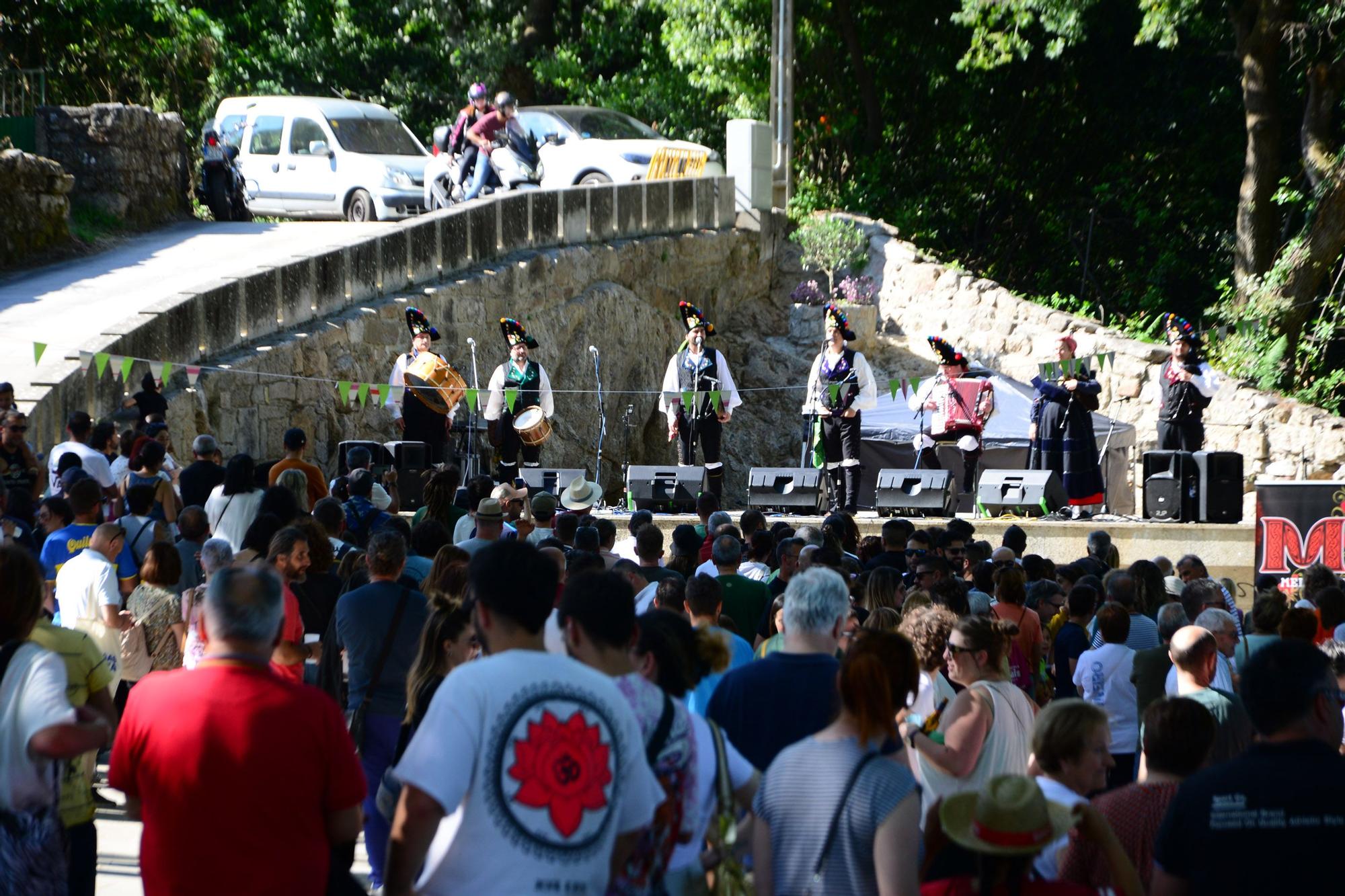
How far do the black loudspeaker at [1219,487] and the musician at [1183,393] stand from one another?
67 cm

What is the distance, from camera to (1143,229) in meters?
26.4

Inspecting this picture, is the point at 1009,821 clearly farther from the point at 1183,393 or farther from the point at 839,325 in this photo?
the point at 1183,393

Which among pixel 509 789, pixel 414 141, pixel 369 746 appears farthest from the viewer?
pixel 414 141

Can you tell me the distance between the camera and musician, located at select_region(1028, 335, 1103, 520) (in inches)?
623

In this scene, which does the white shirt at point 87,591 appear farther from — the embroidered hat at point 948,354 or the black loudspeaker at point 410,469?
the embroidered hat at point 948,354

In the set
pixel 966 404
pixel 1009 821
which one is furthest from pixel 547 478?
pixel 1009 821

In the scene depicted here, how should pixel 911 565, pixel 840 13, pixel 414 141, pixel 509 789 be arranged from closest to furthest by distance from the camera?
pixel 509 789 → pixel 911 565 → pixel 414 141 → pixel 840 13

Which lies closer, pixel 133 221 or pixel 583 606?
pixel 583 606

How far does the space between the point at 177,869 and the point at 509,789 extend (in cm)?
80

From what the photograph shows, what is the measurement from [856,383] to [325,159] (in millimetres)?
9313

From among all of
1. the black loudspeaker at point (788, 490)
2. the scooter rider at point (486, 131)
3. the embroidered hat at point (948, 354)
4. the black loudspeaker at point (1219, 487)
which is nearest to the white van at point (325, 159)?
the scooter rider at point (486, 131)

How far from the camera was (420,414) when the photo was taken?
15094 millimetres

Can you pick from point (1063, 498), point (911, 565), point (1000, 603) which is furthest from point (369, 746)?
point (1063, 498)

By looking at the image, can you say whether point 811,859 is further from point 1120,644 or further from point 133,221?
point 133,221
